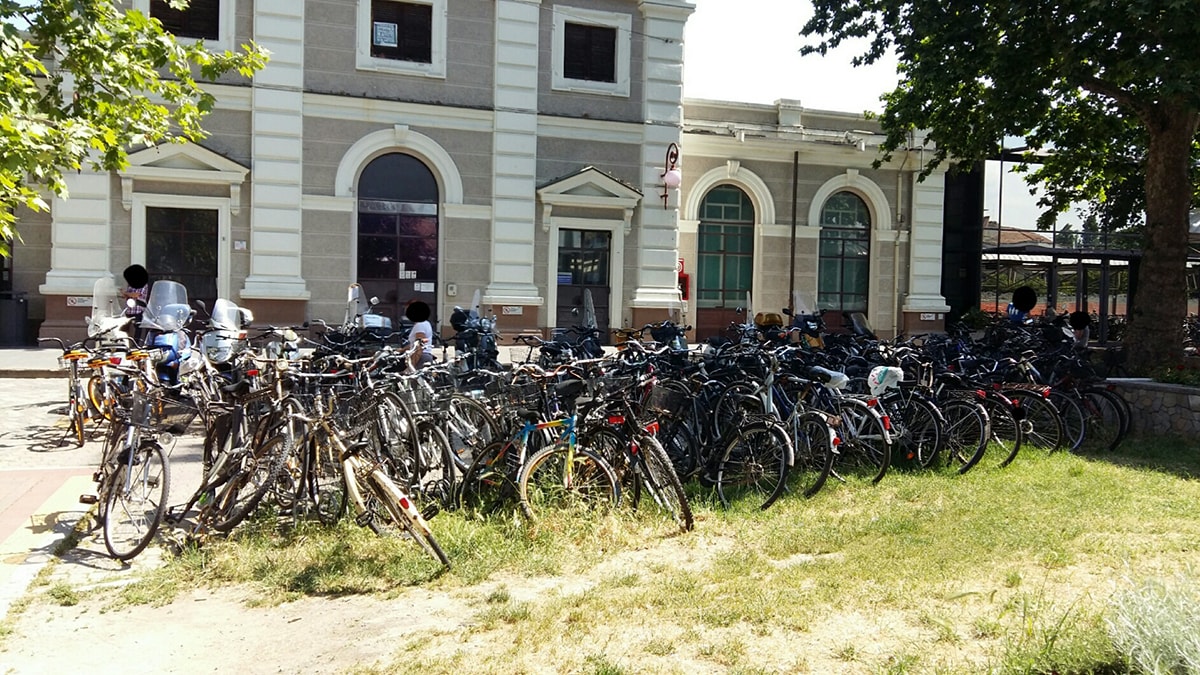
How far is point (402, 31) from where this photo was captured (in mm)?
18281

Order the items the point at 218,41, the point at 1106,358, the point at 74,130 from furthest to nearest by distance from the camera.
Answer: the point at 218,41 < the point at 1106,358 < the point at 74,130

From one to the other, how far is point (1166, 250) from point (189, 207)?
16200 mm

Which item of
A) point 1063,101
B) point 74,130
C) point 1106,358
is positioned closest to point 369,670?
point 74,130

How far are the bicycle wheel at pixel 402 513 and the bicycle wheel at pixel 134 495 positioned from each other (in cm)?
138

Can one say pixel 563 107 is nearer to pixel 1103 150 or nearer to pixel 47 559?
pixel 1103 150

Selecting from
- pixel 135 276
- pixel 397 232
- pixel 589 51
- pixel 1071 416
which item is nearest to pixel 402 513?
pixel 1071 416

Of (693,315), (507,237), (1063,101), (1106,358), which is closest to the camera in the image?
(1106,358)

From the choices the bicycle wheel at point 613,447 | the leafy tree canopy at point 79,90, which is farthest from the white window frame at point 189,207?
the bicycle wheel at point 613,447

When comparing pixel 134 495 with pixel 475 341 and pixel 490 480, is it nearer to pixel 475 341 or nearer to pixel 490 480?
pixel 490 480

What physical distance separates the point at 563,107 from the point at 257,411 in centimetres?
1436

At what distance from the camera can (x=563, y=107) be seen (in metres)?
19.4

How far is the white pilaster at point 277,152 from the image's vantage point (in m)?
17.2

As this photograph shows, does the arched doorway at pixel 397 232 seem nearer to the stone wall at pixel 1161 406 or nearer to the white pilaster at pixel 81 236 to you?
the white pilaster at pixel 81 236

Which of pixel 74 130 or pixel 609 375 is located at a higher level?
pixel 74 130
